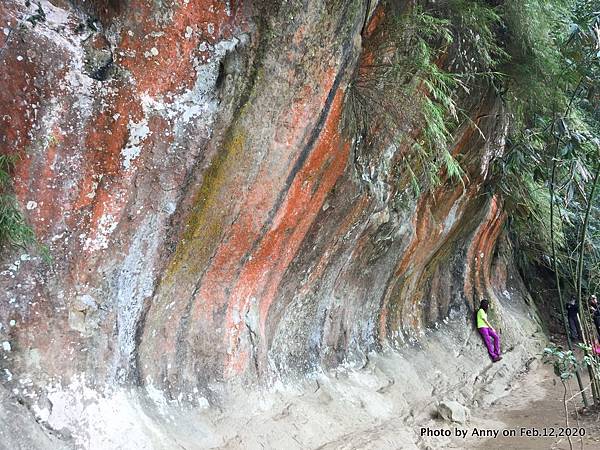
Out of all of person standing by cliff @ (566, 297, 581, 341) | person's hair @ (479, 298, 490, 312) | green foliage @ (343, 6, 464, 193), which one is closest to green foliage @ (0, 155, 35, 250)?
green foliage @ (343, 6, 464, 193)

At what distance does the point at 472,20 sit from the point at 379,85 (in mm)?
1522

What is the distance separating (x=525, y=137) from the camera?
6801 mm

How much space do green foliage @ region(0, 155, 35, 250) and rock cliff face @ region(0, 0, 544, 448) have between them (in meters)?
0.06

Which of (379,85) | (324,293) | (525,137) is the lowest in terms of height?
(324,293)

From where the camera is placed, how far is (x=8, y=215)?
3.24 metres

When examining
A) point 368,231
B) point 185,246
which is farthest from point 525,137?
point 185,246

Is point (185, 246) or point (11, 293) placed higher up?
point (185, 246)

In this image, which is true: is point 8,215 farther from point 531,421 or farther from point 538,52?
point 531,421

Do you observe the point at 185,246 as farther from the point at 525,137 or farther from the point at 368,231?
the point at 525,137

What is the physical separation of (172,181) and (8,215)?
114 centimetres

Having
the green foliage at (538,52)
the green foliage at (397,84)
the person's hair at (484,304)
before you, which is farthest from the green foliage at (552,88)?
the person's hair at (484,304)

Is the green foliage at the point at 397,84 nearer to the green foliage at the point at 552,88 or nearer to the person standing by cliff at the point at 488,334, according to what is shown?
the green foliage at the point at 552,88

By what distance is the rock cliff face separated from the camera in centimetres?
336

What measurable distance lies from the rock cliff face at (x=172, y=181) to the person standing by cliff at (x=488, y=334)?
5.13 m
